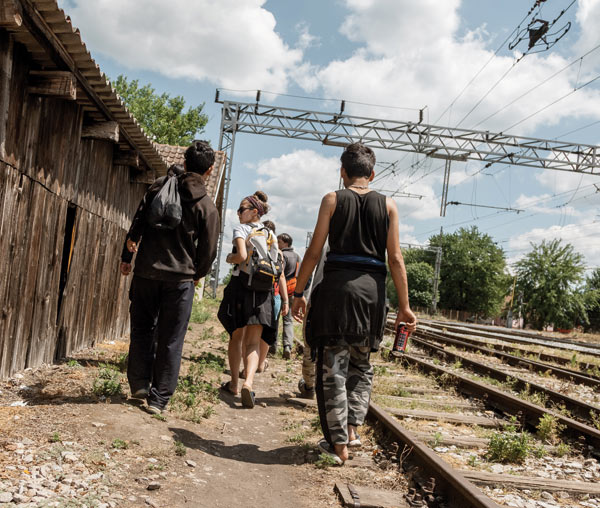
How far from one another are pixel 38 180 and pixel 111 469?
10.9 ft

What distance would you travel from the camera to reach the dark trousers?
4754 mm

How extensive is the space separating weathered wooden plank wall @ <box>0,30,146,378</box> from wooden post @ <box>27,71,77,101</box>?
0.11 meters

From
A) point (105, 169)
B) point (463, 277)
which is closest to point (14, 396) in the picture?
point (105, 169)

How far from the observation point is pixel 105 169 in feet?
26.9

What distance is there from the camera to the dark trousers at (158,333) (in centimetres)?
475

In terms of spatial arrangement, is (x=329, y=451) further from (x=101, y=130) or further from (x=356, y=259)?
(x=101, y=130)

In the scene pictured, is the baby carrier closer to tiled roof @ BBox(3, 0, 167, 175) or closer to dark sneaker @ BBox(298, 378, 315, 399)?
dark sneaker @ BBox(298, 378, 315, 399)

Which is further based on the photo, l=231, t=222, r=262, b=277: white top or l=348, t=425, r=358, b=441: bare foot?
l=231, t=222, r=262, b=277: white top

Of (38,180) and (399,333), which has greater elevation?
(38,180)

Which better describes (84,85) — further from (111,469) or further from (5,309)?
(111,469)

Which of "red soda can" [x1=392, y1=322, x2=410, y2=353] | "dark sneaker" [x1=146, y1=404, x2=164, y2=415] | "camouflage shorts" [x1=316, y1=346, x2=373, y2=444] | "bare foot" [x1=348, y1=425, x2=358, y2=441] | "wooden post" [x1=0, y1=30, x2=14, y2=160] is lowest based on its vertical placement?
"dark sneaker" [x1=146, y1=404, x2=164, y2=415]

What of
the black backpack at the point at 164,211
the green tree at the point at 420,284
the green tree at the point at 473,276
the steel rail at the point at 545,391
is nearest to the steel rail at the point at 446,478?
the black backpack at the point at 164,211

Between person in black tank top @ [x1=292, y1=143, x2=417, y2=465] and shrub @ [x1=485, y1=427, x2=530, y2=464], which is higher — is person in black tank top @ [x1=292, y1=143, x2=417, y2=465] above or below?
above

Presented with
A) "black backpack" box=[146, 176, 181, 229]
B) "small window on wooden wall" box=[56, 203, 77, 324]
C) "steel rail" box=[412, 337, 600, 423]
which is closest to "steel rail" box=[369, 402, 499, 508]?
"black backpack" box=[146, 176, 181, 229]
